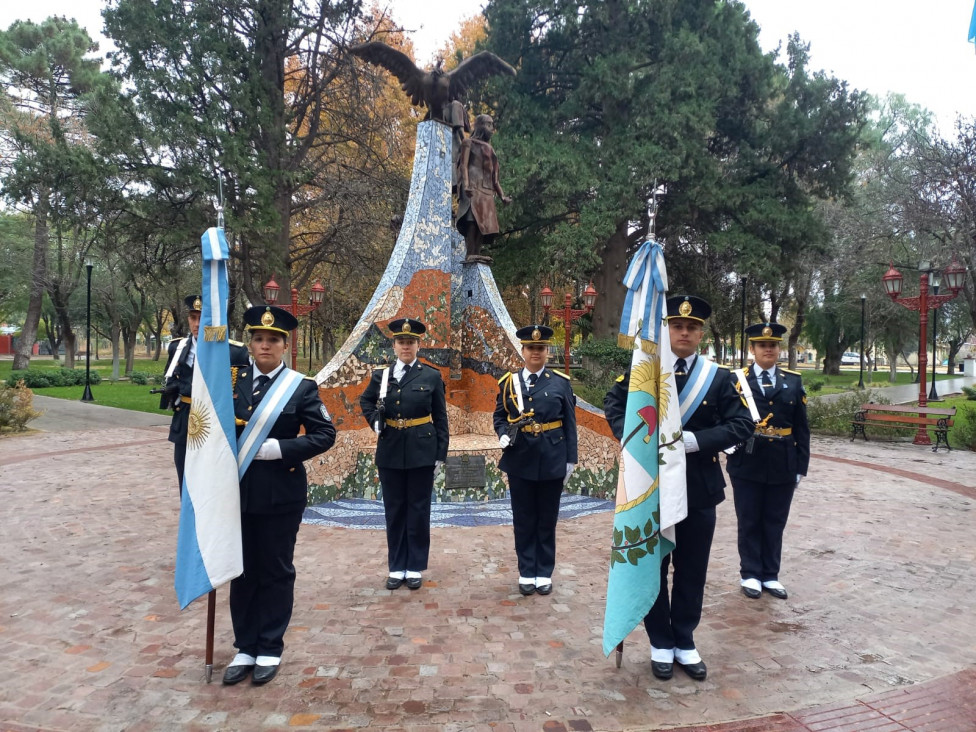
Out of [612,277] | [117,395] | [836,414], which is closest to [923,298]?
[836,414]

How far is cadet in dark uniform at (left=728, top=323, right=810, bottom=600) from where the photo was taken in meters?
4.88

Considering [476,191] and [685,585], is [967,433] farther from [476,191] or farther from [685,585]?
[685,585]

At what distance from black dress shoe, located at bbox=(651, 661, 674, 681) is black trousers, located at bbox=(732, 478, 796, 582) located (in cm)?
170

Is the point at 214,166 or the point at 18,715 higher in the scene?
the point at 214,166

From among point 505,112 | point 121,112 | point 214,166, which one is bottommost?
point 214,166

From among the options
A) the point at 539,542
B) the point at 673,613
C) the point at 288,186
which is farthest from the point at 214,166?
the point at 673,613

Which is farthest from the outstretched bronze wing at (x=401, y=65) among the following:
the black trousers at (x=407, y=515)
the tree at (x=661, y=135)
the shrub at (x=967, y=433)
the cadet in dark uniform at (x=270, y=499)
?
the shrub at (x=967, y=433)

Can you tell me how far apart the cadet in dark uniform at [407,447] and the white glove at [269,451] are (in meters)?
1.62

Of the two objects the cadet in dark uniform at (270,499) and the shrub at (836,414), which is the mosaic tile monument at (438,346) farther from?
the shrub at (836,414)

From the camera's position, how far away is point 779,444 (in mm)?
4891

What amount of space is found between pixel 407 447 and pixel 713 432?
2.40 m

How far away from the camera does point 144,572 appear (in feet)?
17.1

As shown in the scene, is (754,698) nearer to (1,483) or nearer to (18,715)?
(18,715)

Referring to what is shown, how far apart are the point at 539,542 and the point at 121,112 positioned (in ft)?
52.4
